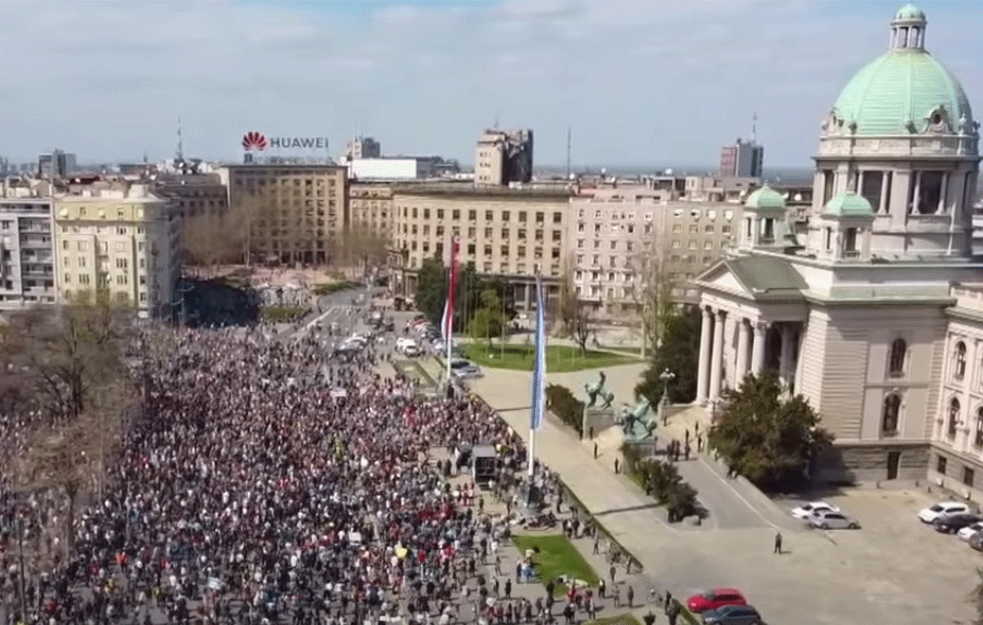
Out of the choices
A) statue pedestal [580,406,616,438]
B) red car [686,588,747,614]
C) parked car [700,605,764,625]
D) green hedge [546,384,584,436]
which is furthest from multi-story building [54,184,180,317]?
parked car [700,605,764,625]

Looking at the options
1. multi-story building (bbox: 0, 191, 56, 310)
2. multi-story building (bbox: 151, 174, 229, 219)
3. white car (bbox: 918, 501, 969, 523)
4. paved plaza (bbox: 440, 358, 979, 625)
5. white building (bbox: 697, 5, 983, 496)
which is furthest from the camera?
multi-story building (bbox: 151, 174, 229, 219)

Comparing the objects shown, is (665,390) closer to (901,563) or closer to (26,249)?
(901,563)

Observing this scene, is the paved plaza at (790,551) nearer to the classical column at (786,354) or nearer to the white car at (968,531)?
the white car at (968,531)

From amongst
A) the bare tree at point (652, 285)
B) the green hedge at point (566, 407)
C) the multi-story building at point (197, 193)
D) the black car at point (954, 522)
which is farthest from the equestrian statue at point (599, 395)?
the multi-story building at point (197, 193)

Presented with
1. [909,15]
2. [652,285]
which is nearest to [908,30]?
[909,15]

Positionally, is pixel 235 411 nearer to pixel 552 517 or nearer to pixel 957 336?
pixel 552 517

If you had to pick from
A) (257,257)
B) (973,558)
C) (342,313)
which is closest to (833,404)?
(973,558)

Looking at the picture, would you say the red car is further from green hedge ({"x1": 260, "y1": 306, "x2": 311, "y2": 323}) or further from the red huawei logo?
the red huawei logo
